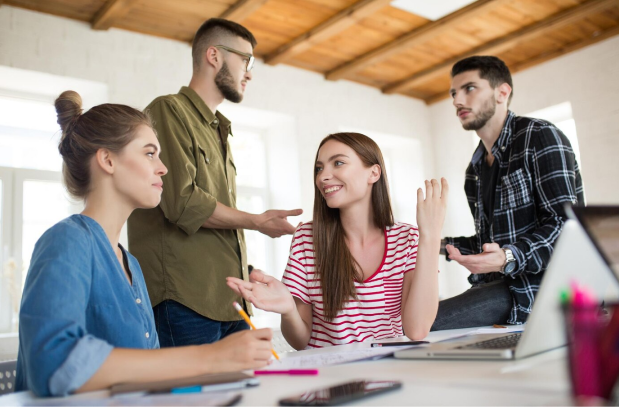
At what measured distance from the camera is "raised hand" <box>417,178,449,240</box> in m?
1.57

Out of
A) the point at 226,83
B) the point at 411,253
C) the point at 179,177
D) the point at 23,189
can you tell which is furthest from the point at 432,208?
the point at 23,189

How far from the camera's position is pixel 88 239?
1.13m

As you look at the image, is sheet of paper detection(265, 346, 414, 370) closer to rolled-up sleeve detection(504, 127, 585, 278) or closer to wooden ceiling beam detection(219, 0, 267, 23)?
rolled-up sleeve detection(504, 127, 585, 278)

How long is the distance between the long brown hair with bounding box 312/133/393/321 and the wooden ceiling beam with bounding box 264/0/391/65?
7.25ft

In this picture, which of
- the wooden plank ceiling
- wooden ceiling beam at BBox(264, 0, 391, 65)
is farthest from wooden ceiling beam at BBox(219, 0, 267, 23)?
wooden ceiling beam at BBox(264, 0, 391, 65)

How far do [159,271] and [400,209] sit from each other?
14.6ft

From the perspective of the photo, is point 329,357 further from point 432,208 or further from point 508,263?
point 508,263

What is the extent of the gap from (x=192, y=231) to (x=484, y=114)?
4.83 feet

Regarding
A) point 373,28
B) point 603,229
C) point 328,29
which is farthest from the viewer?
point 373,28

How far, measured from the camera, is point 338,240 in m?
1.90

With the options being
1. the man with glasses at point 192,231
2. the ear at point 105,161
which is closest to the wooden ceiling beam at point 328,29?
the man with glasses at point 192,231

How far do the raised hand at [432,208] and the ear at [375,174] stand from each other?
0.47 m

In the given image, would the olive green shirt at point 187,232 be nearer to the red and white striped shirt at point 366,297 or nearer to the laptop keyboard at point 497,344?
the red and white striped shirt at point 366,297

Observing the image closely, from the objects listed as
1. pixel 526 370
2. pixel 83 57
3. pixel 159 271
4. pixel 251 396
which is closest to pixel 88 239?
pixel 251 396
